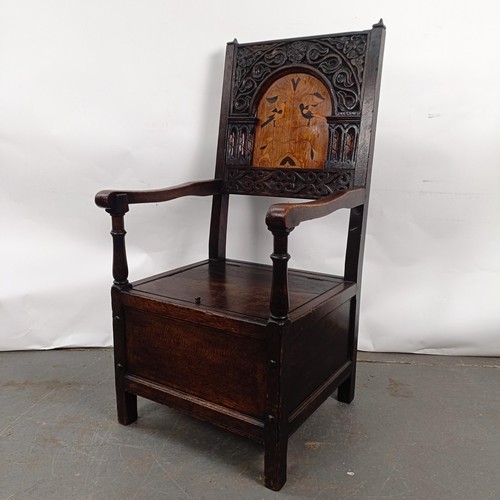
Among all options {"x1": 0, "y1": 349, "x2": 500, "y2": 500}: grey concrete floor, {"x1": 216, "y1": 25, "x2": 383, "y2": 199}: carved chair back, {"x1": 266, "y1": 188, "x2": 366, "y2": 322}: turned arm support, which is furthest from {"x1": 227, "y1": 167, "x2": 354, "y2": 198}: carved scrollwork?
{"x1": 0, "y1": 349, "x2": 500, "y2": 500}: grey concrete floor

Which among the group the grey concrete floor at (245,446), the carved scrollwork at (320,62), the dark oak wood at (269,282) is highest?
the carved scrollwork at (320,62)

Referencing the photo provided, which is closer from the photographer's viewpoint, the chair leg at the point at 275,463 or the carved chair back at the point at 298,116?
the chair leg at the point at 275,463

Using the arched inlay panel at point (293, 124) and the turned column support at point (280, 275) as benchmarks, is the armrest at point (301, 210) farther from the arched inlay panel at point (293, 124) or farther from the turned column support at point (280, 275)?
the arched inlay panel at point (293, 124)

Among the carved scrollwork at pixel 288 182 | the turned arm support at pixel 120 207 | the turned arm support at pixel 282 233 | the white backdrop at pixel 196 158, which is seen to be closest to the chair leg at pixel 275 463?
the turned arm support at pixel 282 233

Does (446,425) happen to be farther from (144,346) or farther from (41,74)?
(41,74)

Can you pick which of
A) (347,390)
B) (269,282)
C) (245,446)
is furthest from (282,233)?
(347,390)

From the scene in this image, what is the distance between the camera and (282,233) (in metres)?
1.11

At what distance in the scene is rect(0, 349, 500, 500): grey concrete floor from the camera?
1300 mm

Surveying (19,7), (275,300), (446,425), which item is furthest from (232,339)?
(19,7)

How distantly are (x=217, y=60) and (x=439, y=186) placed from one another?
3.33 feet

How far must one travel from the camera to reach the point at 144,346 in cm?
149

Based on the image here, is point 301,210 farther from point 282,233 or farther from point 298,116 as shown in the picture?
point 298,116

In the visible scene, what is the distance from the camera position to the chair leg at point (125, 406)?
1.57 m

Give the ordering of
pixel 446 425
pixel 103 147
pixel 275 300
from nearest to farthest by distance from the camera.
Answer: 1. pixel 275 300
2. pixel 446 425
3. pixel 103 147
